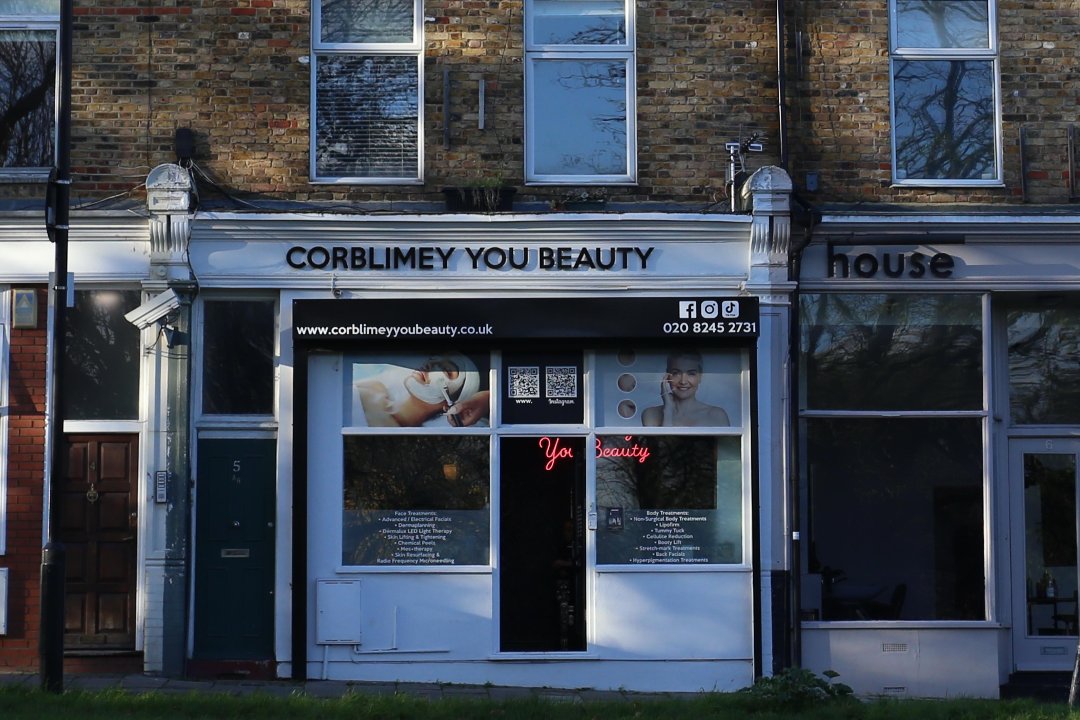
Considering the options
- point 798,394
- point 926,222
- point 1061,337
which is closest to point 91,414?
point 798,394

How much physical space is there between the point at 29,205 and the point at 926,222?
8311 mm

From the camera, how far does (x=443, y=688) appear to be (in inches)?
466

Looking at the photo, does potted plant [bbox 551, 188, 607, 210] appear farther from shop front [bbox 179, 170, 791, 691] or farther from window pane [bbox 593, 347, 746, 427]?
window pane [bbox 593, 347, 746, 427]

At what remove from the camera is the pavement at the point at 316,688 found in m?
11.1

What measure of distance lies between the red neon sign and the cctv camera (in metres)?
3.56

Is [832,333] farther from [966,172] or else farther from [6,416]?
[6,416]

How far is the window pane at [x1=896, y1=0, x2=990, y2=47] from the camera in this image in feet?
43.1

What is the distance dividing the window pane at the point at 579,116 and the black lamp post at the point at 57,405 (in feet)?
14.3

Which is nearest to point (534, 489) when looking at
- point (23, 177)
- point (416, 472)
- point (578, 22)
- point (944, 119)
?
point (416, 472)

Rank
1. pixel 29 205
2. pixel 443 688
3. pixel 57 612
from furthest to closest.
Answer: pixel 29 205 → pixel 443 688 → pixel 57 612

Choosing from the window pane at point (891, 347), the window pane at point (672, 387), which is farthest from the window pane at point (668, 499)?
the window pane at point (891, 347)

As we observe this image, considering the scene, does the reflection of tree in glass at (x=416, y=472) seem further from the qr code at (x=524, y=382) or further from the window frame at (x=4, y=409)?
the window frame at (x=4, y=409)

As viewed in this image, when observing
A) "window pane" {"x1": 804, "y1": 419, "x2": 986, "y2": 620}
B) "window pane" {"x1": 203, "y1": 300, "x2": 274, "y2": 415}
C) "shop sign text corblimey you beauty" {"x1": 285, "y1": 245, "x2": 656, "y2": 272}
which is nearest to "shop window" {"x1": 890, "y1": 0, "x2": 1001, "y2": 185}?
→ "window pane" {"x1": 804, "y1": 419, "x2": 986, "y2": 620}

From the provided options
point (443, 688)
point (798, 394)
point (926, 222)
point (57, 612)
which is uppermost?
point (926, 222)
